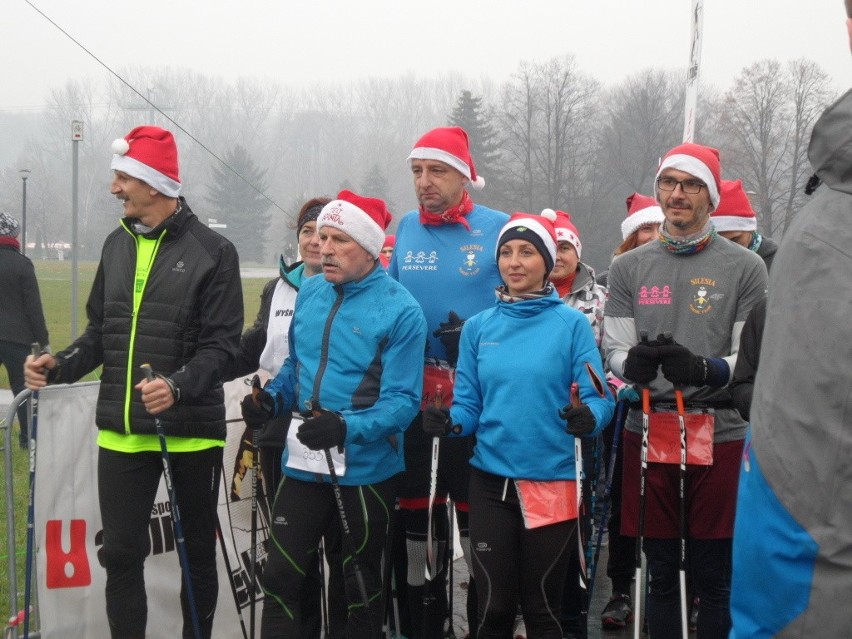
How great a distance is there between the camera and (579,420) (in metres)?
3.65

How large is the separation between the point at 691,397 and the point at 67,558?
3098 millimetres

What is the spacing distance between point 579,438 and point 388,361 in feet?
2.90

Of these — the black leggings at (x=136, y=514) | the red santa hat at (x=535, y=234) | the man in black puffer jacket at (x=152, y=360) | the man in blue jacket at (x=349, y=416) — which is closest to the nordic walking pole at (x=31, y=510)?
the man in black puffer jacket at (x=152, y=360)

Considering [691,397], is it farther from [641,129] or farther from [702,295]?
[641,129]

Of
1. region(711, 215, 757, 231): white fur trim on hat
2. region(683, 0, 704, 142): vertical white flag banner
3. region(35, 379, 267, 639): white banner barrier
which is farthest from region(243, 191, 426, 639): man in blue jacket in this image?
region(683, 0, 704, 142): vertical white flag banner

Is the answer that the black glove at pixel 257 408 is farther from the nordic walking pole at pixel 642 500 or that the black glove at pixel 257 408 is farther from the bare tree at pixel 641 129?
the bare tree at pixel 641 129

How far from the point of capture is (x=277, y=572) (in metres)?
3.91

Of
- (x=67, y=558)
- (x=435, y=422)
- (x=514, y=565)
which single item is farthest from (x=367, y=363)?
(x=67, y=558)

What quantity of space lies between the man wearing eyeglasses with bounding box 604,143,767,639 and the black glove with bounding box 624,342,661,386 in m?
0.05

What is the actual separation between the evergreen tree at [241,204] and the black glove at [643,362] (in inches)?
1723

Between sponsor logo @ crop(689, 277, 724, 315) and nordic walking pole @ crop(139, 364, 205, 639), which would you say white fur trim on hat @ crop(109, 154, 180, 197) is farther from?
sponsor logo @ crop(689, 277, 724, 315)

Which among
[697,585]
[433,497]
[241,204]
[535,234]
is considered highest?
[241,204]

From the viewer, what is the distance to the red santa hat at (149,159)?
13.6ft

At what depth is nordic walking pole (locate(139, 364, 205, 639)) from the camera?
13.0ft
